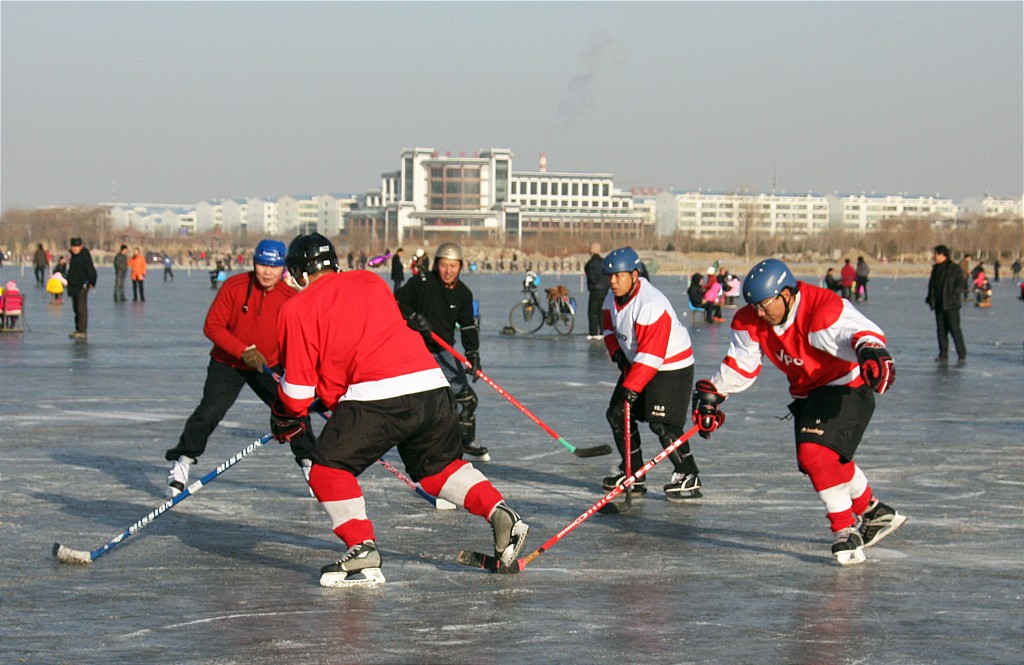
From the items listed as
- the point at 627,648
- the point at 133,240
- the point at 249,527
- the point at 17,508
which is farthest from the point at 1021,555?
the point at 133,240

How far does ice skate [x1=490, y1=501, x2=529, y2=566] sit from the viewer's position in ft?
20.5

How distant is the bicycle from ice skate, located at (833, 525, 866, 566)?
18.5 metres

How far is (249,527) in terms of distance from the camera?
754cm

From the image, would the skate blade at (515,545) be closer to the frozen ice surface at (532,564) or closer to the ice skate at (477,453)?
the frozen ice surface at (532,564)

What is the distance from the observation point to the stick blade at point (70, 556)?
6566 mm


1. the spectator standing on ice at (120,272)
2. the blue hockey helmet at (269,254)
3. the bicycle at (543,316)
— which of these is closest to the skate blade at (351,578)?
the blue hockey helmet at (269,254)

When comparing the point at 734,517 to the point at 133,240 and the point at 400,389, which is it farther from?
the point at 133,240

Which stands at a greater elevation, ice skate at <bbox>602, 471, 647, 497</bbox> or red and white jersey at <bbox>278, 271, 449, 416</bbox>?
red and white jersey at <bbox>278, 271, 449, 416</bbox>

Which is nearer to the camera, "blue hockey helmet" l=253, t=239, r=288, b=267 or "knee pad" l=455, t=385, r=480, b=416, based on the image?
"blue hockey helmet" l=253, t=239, r=288, b=267

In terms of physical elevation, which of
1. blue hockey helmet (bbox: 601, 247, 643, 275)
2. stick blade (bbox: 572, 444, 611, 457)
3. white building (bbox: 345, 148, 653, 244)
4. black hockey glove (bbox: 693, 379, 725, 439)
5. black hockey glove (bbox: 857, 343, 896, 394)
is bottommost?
stick blade (bbox: 572, 444, 611, 457)

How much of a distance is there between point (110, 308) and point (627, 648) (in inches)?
1146

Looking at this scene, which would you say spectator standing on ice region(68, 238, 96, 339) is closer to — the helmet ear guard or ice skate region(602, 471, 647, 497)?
ice skate region(602, 471, 647, 497)

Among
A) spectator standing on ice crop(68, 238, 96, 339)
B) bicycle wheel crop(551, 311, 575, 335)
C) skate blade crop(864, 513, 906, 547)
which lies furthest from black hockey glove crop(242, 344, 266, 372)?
bicycle wheel crop(551, 311, 575, 335)

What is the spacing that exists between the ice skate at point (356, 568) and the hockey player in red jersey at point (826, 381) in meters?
2.26
